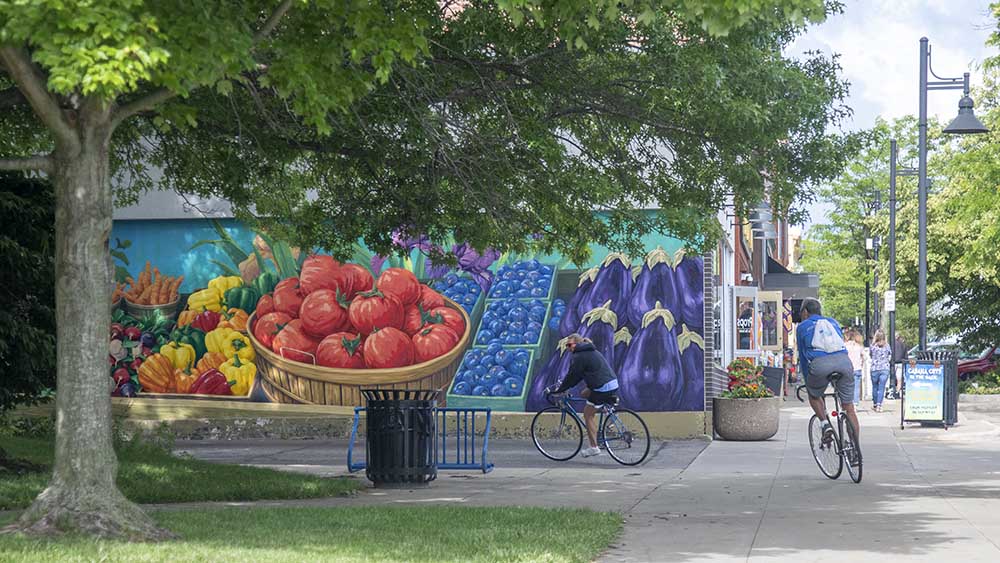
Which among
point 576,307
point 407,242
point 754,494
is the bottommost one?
point 754,494

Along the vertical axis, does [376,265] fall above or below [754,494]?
above

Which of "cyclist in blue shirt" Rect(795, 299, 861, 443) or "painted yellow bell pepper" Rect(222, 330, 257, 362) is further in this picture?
"painted yellow bell pepper" Rect(222, 330, 257, 362)

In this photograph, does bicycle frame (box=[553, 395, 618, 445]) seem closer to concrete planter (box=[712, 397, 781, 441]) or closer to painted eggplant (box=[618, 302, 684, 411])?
painted eggplant (box=[618, 302, 684, 411])

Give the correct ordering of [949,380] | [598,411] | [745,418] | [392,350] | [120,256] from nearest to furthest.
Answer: [598,411]
[745,418]
[120,256]
[392,350]
[949,380]

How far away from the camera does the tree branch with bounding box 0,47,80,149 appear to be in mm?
8609

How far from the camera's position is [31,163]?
9.36 metres

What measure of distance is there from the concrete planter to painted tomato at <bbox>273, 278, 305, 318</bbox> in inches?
283

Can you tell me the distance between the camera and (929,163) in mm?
50188

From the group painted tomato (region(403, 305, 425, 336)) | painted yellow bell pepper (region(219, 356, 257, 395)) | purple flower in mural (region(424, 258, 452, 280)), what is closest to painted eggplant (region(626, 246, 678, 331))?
purple flower in mural (region(424, 258, 452, 280))

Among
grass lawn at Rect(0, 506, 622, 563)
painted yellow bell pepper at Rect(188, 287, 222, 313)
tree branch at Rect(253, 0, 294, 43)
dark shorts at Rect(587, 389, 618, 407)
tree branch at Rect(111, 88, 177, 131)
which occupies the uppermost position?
tree branch at Rect(253, 0, 294, 43)

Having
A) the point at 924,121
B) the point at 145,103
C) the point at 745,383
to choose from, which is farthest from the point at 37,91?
the point at 924,121

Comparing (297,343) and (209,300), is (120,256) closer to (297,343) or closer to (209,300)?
(209,300)

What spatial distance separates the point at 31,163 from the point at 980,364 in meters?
37.5

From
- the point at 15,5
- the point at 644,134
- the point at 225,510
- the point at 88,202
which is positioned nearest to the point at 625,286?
the point at 644,134
